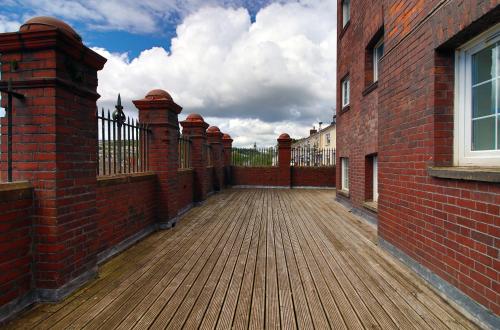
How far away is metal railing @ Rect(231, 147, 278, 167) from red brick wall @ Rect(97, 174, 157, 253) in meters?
8.22

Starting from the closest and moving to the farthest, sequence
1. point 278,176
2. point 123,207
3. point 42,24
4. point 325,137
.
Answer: point 42,24, point 123,207, point 278,176, point 325,137

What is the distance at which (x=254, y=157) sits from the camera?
12891mm

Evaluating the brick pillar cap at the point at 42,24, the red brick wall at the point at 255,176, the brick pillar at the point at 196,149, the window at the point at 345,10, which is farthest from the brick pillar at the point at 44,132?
the red brick wall at the point at 255,176

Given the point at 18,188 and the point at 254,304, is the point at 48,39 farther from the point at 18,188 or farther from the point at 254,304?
the point at 254,304

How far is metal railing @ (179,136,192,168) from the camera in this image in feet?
22.5

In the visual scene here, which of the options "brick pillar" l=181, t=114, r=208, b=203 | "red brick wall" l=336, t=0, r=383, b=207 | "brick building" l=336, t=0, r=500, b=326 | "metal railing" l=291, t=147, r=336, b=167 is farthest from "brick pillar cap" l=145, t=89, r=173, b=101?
Result: "metal railing" l=291, t=147, r=336, b=167

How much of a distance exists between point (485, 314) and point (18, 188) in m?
3.97

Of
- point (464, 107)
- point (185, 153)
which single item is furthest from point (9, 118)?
point (185, 153)

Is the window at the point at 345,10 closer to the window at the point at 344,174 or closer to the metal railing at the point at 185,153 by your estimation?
the window at the point at 344,174

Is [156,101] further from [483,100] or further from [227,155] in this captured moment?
[227,155]

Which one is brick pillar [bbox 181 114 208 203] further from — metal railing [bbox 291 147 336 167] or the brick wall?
metal railing [bbox 291 147 336 167]

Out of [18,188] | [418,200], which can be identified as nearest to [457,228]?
[418,200]

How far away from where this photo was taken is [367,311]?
2289mm

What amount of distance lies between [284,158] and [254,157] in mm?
1545
